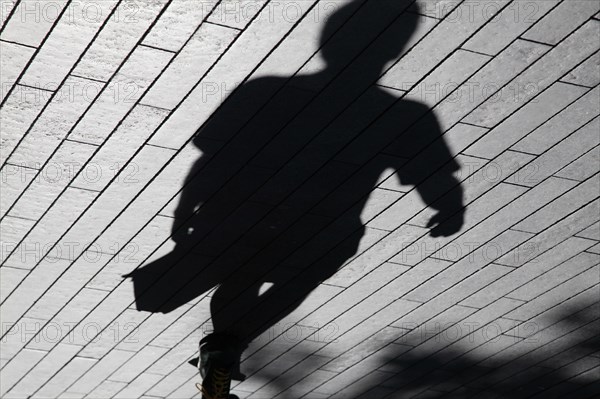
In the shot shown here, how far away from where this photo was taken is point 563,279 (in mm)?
5648

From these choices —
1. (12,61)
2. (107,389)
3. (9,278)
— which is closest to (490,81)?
(12,61)

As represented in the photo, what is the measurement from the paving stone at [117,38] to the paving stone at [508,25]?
1.51m

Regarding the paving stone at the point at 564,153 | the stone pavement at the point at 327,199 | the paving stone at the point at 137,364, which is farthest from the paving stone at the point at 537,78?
the paving stone at the point at 137,364

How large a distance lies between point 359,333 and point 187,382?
1.43 meters

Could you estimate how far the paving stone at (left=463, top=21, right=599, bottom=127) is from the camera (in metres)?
4.32

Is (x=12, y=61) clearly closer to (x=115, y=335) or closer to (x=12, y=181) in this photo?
(x=12, y=181)

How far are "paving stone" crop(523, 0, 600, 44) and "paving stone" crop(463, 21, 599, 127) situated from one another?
1.8 inches

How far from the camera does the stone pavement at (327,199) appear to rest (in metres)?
4.24

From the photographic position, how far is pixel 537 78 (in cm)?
448

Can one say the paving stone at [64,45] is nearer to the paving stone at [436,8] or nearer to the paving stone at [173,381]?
the paving stone at [436,8]

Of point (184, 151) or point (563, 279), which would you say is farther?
point (563, 279)

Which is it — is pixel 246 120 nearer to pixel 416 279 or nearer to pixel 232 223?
pixel 232 223

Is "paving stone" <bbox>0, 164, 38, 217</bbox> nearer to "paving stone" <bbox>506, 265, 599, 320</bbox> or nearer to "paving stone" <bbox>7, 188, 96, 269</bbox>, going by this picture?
"paving stone" <bbox>7, 188, 96, 269</bbox>

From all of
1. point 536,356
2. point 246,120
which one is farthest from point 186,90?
point 536,356
